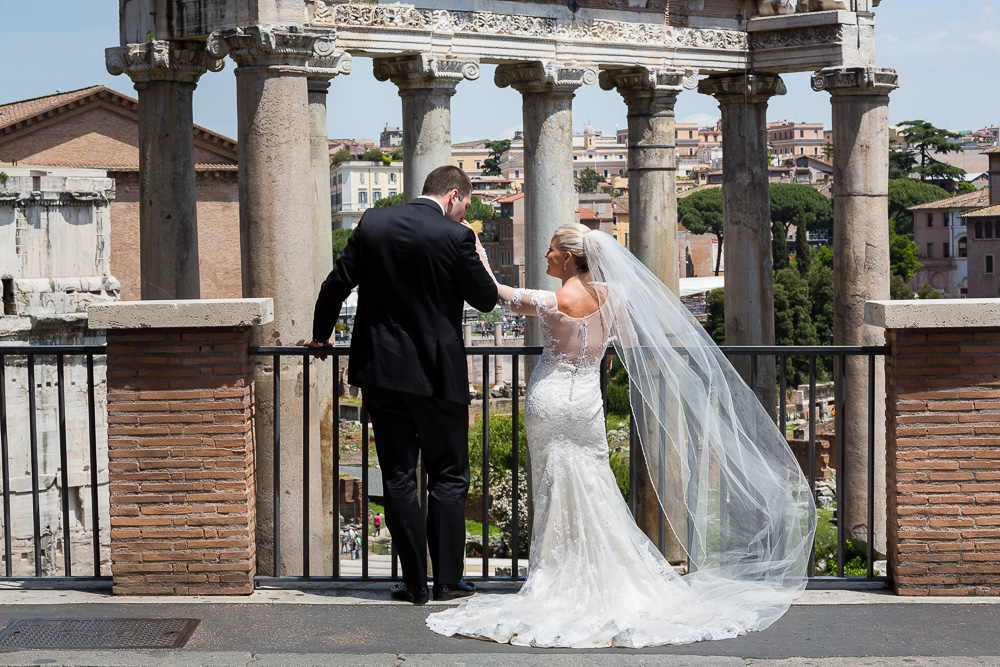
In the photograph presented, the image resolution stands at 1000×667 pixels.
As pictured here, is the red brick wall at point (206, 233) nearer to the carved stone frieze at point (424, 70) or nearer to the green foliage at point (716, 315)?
the carved stone frieze at point (424, 70)

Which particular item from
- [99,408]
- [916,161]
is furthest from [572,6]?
[916,161]

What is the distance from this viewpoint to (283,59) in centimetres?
1105

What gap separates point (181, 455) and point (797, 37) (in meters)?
11.0

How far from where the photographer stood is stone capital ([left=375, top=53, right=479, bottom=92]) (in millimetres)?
13312

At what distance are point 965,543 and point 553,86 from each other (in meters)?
8.66

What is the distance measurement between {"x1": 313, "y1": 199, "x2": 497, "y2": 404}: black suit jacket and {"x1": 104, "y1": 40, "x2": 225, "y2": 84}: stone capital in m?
7.01

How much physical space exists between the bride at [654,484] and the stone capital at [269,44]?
201 inches

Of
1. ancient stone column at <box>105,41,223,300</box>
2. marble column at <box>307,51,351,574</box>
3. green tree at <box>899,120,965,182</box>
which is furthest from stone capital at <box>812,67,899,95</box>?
green tree at <box>899,120,965,182</box>

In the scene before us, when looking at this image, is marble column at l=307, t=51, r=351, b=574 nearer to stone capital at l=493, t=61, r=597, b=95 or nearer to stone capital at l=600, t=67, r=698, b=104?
stone capital at l=493, t=61, r=597, b=95

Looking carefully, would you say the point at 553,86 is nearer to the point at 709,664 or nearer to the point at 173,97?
the point at 173,97

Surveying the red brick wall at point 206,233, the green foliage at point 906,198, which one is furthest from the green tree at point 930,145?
the red brick wall at point 206,233

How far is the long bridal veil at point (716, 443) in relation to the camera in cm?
679

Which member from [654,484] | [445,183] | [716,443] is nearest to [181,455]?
[445,183]

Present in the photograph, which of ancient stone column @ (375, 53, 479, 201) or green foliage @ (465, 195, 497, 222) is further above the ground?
green foliage @ (465, 195, 497, 222)
